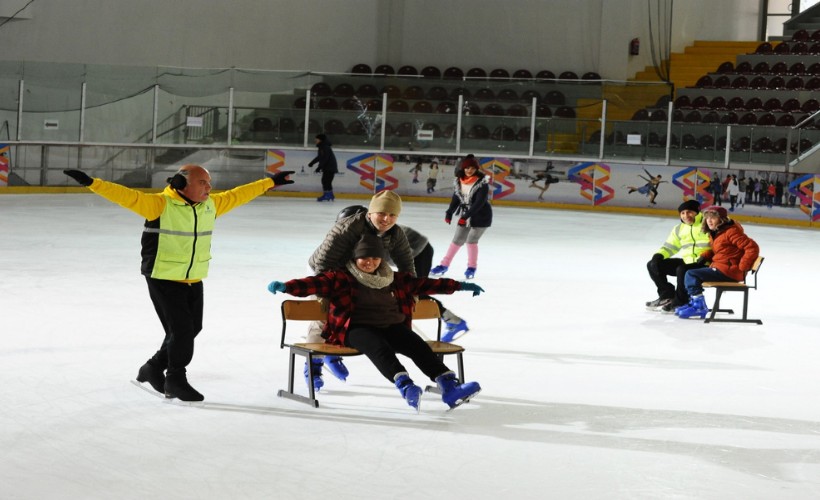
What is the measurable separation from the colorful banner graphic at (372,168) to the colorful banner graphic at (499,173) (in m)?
1.71

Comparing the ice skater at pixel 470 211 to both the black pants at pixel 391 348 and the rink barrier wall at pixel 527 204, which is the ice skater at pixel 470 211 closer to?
the black pants at pixel 391 348

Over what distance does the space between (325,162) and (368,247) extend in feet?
47.6

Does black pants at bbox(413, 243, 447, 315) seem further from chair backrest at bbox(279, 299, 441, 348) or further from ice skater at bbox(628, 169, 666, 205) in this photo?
ice skater at bbox(628, 169, 666, 205)

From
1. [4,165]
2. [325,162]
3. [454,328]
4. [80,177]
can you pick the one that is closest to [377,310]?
[80,177]

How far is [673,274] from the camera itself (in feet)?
30.1

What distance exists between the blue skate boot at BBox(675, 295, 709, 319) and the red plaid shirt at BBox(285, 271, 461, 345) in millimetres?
3748

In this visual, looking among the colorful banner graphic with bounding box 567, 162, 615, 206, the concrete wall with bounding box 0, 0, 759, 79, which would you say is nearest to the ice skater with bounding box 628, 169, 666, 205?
the colorful banner graphic with bounding box 567, 162, 615, 206

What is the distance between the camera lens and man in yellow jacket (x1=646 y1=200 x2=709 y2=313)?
8883 millimetres

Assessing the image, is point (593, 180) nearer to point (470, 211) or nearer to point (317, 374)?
point (470, 211)

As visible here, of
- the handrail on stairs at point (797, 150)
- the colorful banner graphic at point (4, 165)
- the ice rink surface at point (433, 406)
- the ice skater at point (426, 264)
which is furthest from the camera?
the handrail on stairs at point (797, 150)

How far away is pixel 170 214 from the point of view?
5.20m

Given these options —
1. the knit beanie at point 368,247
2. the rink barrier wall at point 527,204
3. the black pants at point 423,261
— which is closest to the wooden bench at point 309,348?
the knit beanie at point 368,247

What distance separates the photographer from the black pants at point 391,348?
5.14 metres

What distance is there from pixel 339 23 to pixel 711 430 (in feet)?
62.5
